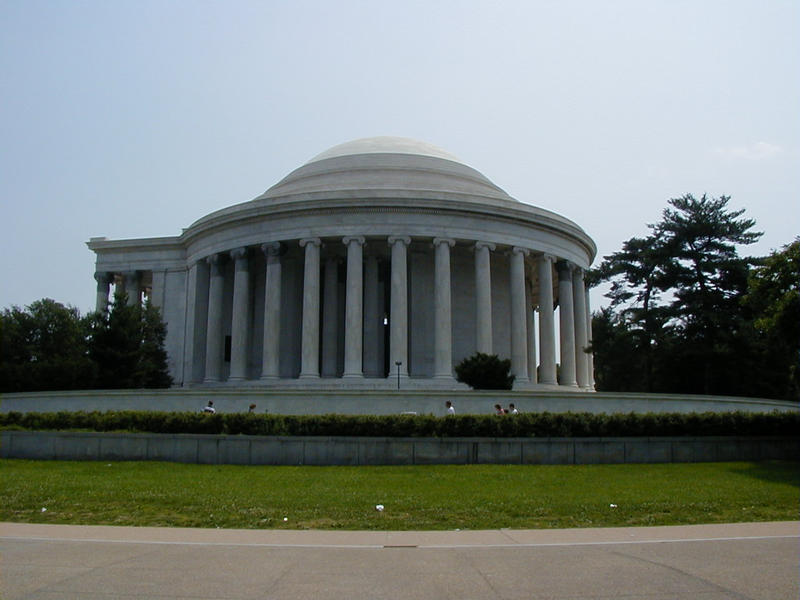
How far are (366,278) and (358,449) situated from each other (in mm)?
34222

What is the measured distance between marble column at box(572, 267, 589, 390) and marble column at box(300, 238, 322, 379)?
72.5ft

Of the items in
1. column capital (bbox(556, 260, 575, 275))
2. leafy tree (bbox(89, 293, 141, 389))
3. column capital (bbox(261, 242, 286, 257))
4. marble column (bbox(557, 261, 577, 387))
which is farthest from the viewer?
column capital (bbox(556, 260, 575, 275))

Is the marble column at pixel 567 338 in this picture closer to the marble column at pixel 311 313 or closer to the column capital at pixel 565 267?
the column capital at pixel 565 267

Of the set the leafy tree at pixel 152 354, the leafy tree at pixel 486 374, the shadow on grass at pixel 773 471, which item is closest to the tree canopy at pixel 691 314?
the leafy tree at pixel 486 374

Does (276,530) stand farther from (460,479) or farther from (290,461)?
(290,461)

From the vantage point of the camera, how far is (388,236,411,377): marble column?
53219mm

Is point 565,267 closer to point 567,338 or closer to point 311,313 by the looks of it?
point 567,338

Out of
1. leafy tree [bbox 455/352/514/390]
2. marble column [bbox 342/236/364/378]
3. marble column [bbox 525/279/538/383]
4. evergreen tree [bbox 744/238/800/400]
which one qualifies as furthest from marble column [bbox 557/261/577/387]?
evergreen tree [bbox 744/238/800/400]

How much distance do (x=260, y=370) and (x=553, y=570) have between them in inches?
2018

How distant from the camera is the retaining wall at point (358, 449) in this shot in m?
26.7

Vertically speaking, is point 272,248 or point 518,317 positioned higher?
point 272,248

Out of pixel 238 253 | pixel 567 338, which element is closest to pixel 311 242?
pixel 238 253

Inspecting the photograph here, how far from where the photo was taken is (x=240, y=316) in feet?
191

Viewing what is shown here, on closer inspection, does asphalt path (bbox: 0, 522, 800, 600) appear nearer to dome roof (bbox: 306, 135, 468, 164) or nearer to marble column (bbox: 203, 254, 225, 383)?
marble column (bbox: 203, 254, 225, 383)
